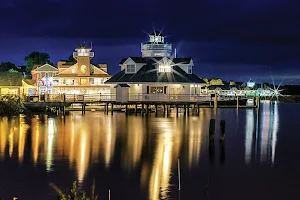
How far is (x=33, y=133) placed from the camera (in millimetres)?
41188

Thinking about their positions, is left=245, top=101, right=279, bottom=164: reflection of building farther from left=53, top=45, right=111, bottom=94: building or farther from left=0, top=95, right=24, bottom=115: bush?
left=53, top=45, right=111, bottom=94: building

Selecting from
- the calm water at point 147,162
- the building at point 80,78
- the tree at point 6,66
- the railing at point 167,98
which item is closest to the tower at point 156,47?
the building at point 80,78

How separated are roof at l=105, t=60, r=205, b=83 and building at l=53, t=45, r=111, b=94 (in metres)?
13.7

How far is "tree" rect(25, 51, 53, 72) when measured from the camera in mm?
126438

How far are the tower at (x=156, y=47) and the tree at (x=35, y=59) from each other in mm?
54030

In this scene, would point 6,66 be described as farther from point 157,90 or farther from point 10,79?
point 157,90

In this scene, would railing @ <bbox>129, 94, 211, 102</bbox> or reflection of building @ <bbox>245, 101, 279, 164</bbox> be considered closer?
reflection of building @ <bbox>245, 101, 279, 164</bbox>

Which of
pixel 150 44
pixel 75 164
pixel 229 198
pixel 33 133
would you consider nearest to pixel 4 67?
pixel 150 44

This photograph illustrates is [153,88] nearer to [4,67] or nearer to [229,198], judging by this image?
[229,198]

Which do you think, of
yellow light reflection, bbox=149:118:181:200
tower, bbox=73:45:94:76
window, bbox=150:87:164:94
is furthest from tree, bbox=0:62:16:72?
yellow light reflection, bbox=149:118:181:200

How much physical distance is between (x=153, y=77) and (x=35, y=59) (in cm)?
6496

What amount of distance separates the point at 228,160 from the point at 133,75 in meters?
42.3

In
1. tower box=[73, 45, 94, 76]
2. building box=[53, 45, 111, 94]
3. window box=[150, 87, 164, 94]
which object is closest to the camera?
window box=[150, 87, 164, 94]

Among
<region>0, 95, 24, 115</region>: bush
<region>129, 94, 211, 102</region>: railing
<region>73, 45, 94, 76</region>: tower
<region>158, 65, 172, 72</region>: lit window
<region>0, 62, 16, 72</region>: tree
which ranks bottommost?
<region>0, 95, 24, 115</region>: bush
